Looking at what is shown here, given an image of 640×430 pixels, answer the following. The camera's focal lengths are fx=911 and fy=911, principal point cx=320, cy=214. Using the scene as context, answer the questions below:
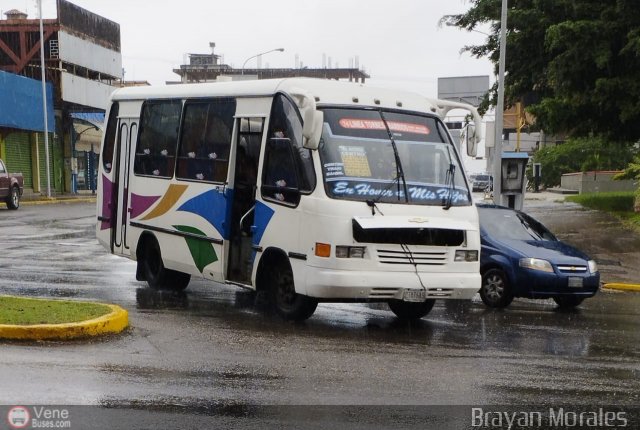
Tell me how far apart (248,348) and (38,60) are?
1797 inches

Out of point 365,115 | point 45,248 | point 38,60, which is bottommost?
point 45,248

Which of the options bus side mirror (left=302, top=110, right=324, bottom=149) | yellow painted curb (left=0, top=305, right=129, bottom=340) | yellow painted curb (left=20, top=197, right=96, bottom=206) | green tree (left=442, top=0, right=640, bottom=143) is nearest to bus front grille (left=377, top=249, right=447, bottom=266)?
bus side mirror (left=302, top=110, right=324, bottom=149)

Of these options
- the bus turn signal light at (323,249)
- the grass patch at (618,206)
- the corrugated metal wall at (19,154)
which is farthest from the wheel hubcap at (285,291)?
the corrugated metal wall at (19,154)

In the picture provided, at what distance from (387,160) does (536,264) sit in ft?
13.2

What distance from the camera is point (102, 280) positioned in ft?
49.8

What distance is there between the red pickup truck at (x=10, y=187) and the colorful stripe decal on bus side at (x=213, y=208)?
22718 millimetres

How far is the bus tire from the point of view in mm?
11211

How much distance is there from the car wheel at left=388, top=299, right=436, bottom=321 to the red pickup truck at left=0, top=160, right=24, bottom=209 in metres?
24.6

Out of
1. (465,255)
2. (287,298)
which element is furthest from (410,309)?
(287,298)

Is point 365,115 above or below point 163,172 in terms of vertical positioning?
above

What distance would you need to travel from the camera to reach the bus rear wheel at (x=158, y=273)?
14.0 m

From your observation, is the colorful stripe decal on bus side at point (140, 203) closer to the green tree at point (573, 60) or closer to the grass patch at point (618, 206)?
the green tree at point (573, 60)

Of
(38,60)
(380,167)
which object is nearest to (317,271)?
(380,167)

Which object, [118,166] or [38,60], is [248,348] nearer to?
[118,166]
